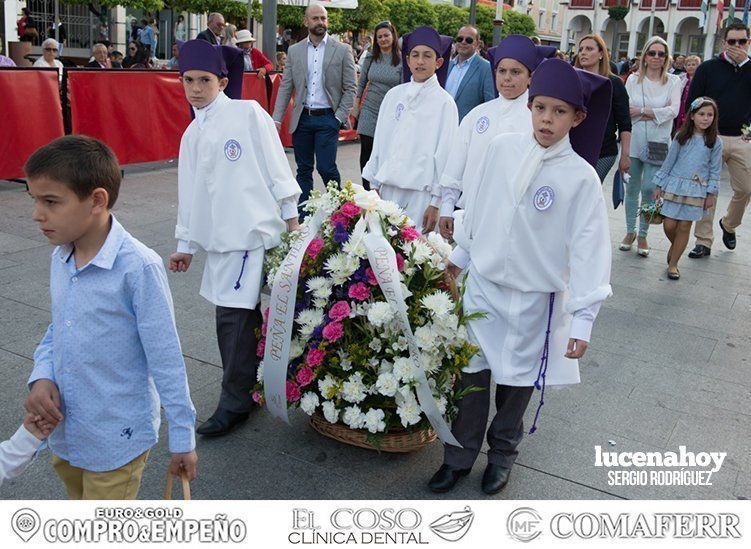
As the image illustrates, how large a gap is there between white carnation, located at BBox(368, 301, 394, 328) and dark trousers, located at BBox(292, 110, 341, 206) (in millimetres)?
4954

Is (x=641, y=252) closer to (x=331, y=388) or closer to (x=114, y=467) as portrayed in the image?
(x=331, y=388)

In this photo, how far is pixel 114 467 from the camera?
2.51m

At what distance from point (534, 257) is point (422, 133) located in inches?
88.5

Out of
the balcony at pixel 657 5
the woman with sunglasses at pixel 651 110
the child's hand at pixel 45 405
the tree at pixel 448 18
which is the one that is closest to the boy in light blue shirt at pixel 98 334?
the child's hand at pixel 45 405

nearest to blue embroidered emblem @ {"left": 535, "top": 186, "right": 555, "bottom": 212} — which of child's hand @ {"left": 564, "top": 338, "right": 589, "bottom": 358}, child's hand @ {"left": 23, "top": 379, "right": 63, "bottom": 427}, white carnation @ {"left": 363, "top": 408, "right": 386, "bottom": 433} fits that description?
child's hand @ {"left": 564, "top": 338, "right": 589, "bottom": 358}

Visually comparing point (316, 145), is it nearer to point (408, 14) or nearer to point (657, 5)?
point (408, 14)

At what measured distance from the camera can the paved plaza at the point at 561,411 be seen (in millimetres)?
3600

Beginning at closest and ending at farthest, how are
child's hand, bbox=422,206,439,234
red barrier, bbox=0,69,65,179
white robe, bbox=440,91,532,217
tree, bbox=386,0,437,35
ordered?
white robe, bbox=440,91,532,217 < child's hand, bbox=422,206,439,234 < red barrier, bbox=0,69,65,179 < tree, bbox=386,0,437,35

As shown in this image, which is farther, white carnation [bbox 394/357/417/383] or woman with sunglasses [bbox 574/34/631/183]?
woman with sunglasses [bbox 574/34/631/183]

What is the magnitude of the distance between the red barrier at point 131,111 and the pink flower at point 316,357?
23.6 ft

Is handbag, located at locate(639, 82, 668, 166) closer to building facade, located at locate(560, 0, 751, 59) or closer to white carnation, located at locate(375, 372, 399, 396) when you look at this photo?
white carnation, located at locate(375, 372, 399, 396)

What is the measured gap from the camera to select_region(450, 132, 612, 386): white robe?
3.29 m

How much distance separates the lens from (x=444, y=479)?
359 cm

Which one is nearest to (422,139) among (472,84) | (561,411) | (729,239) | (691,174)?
(561,411)
